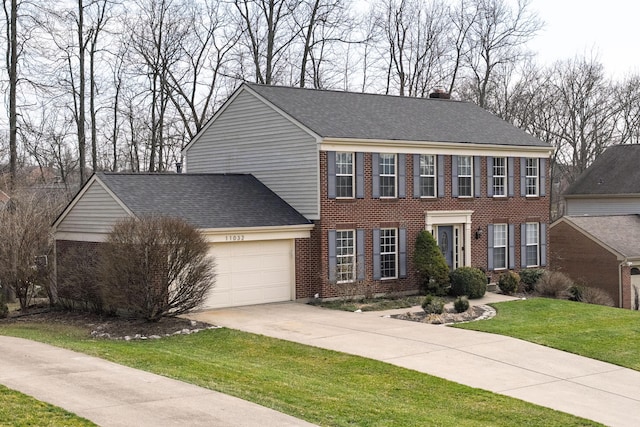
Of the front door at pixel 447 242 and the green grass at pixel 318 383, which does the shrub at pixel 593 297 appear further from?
the green grass at pixel 318 383

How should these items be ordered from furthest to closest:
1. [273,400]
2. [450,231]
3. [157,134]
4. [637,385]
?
[157,134]
[450,231]
[637,385]
[273,400]

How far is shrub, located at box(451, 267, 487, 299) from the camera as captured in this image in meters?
25.5

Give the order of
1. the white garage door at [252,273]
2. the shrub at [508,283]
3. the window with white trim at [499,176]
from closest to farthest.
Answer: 1. the white garage door at [252,273]
2. the shrub at [508,283]
3. the window with white trim at [499,176]

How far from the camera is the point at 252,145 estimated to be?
2639 centimetres

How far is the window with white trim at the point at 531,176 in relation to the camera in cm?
3016

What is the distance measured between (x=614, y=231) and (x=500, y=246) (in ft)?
25.6

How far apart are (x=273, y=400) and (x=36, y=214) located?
47.3ft

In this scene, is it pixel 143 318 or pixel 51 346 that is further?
pixel 143 318

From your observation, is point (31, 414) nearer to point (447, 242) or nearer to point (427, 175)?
point (427, 175)

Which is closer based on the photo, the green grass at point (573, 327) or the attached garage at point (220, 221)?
the green grass at point (573, 327)

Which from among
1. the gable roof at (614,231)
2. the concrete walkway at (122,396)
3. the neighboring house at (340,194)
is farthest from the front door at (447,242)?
the concrete walkway at (122,396)

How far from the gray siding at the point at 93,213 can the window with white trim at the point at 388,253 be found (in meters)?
8.44

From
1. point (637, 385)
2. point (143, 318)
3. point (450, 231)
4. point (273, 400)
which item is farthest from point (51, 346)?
point (450, 231)

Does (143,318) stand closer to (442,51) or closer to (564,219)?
(564,219)
